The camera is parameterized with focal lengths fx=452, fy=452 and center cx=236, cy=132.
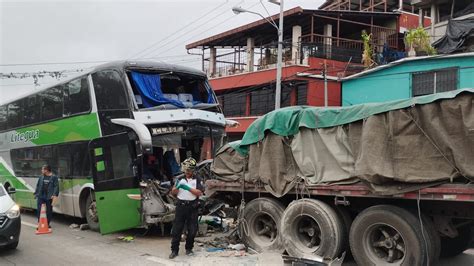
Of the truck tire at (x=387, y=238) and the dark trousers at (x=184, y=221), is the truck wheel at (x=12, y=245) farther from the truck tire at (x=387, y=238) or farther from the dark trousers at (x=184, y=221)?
the truck tire at (x=387, y=238)

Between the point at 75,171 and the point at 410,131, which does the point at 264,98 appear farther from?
the point at 410,131

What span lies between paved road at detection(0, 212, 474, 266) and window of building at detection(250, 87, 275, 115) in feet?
53.8

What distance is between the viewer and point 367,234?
659cm

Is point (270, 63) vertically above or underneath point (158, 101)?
above

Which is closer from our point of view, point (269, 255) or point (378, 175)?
point (378, 175)

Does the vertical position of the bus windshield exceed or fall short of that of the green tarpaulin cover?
it exceeds it

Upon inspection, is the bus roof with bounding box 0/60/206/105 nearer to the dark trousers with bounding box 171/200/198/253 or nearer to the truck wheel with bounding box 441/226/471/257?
the dark trousers with bounding box 171/200/198/253

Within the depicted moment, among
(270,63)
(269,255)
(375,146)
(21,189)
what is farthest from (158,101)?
(270,63)

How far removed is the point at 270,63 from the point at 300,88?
131 inches

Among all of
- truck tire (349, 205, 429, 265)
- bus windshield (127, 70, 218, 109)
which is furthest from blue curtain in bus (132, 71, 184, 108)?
truck tire (349, 205, 429, 265)

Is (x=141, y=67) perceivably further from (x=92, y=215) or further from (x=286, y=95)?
(x=286, y=95)

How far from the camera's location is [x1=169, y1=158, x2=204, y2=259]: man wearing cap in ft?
26.1

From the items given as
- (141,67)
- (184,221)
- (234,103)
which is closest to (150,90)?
(141,67)

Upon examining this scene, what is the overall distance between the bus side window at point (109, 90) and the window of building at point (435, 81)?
13.2 metres
